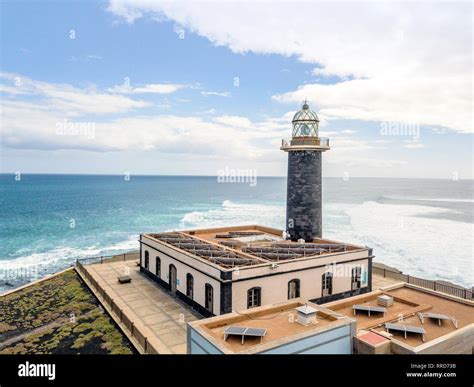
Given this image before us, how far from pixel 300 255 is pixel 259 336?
39.4 ft

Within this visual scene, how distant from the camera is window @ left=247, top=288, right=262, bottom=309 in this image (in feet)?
65.2

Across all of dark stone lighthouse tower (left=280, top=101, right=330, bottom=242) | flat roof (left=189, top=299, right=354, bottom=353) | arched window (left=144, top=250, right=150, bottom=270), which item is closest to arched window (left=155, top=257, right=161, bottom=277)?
arched window (left=144, top=250, right=150, bottom=270)

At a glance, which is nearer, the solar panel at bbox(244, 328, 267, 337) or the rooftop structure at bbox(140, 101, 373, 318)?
the solar panel at bbox(244, 328, 267, 337)

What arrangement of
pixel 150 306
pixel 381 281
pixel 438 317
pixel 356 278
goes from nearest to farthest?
1. pixel 438 317
2. pixel 150 306
3. pixel 356 278
4. pixel 381 281

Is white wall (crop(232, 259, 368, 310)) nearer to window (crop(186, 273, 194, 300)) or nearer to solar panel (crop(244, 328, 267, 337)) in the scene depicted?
window (crop(186, 273, 194, 300))

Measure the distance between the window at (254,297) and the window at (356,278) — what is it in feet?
25.4

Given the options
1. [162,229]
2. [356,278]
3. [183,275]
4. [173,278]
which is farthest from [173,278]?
[162,229]

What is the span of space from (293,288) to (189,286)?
656 cm

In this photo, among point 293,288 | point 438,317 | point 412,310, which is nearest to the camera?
point 438,317

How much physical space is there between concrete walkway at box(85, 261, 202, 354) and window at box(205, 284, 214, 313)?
→ 1013mm

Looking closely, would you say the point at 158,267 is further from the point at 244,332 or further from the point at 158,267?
the point at 244,332

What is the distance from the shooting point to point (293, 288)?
70.9 ft
